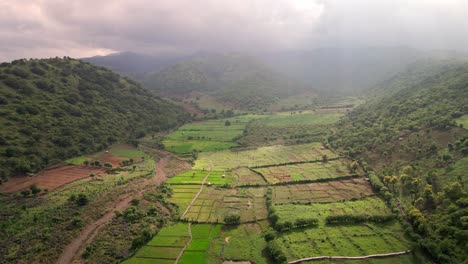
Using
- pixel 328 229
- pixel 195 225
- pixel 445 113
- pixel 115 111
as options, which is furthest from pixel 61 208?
pixel 445 113

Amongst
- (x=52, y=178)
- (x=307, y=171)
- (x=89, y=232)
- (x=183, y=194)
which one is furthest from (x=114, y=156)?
(x=307, y=171)

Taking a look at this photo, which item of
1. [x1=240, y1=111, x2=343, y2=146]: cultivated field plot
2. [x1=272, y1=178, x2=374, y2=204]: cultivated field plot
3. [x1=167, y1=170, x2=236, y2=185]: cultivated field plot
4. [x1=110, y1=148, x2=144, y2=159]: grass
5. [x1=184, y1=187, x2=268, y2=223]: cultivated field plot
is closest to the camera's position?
[x1=184, y1=187, x2=268, y2=223]: cultivated field plot

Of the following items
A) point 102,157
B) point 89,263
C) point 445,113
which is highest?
point 445,113

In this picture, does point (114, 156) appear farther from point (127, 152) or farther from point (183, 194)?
point (183, 194)

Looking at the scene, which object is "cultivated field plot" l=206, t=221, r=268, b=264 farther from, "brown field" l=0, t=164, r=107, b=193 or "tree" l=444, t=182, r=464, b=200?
"brown field" l=0, t=164, r=107, b=193

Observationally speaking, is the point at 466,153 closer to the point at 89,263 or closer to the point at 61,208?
the point at 89,263

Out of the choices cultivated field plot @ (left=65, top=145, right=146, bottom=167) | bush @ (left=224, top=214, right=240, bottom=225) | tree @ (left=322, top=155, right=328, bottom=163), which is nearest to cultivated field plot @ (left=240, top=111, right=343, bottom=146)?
tree @ (left=322, top=155, right=328, bottom=163)
